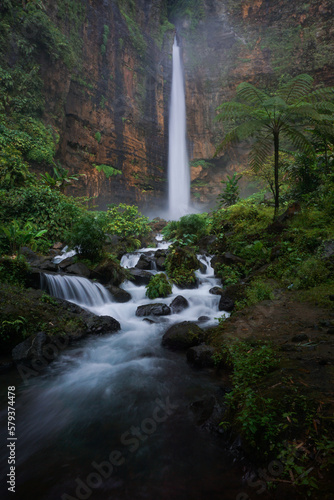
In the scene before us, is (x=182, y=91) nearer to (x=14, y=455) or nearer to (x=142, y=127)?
(x=142, y=127)

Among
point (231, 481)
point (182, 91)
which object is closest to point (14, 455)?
point (231, 481)

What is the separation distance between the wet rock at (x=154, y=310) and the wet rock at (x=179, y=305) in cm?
16

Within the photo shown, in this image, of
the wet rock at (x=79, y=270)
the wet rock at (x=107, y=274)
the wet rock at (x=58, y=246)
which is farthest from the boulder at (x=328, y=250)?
the wet rock at (x=58, y=246)

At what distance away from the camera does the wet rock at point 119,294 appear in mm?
7105

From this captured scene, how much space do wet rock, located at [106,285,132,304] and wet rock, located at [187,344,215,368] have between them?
3.74 m

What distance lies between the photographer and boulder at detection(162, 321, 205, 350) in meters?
4.29

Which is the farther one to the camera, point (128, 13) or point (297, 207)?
point (128, 13)

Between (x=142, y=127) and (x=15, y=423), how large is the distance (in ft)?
89.8

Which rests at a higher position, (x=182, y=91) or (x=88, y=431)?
(x=182, y=91)

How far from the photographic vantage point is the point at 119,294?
717 cm

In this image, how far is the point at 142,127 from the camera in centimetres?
2581

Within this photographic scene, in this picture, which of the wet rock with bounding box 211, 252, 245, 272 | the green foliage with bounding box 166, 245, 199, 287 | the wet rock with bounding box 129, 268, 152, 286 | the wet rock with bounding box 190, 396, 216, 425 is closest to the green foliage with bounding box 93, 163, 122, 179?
the green foliage with bounding box 166, 245, 199, 287

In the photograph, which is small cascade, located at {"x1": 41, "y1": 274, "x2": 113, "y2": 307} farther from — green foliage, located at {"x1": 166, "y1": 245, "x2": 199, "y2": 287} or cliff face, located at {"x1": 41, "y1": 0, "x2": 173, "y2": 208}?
cliff face, located at {"x1": 41, "y1": 0, "x2": 173, "y2": 208}

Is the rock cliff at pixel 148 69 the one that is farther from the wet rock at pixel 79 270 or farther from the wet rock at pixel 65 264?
the wet rock at pixel 79 270
